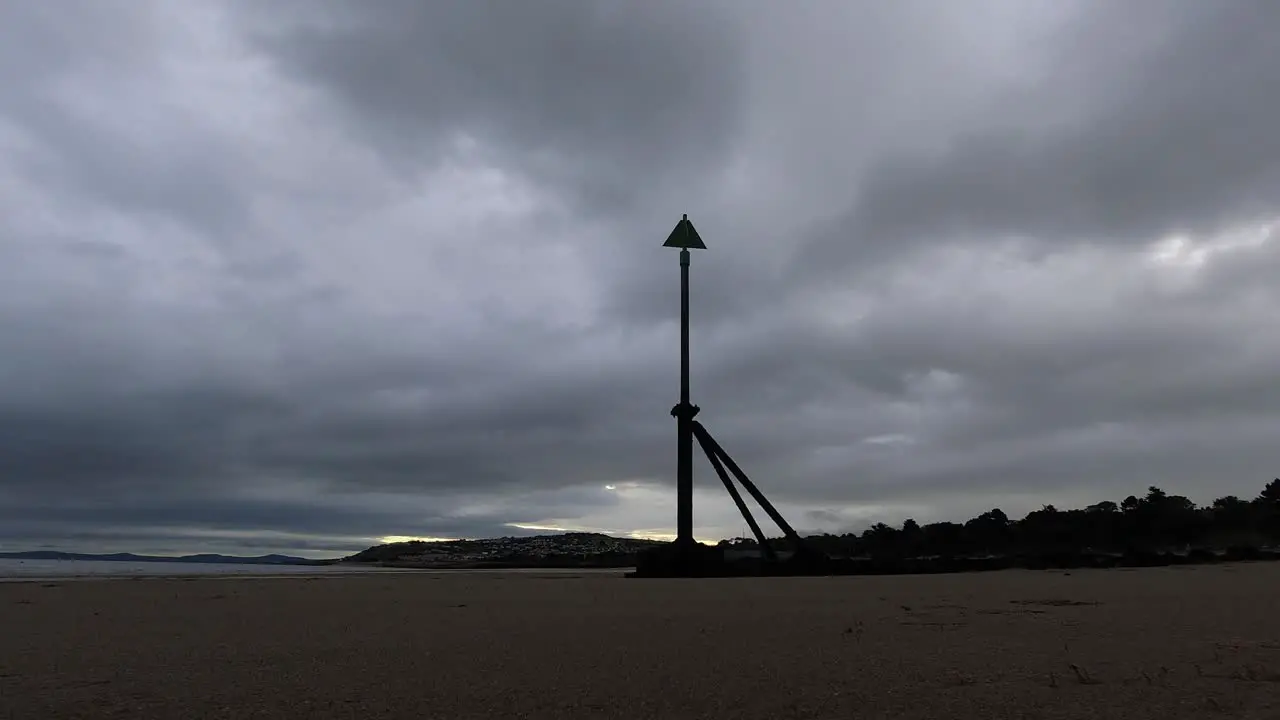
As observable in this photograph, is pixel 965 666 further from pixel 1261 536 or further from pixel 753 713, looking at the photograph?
pixel 1261 536

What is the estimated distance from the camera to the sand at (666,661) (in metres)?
5.62

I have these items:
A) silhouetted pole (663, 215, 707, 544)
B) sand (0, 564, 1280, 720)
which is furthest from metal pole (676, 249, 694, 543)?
sand (0, 564, 1280, 720)

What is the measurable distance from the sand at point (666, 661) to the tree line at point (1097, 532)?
41832mm

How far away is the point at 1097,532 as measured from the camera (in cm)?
5853

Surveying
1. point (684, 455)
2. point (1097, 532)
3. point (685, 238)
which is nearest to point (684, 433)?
point (684, 455)

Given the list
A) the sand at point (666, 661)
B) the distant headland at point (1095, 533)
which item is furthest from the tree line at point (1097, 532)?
the sand at point (666, 661)

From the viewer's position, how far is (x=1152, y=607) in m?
11.8

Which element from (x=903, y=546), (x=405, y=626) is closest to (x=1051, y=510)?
(x=903, y=546)

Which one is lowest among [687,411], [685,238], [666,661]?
[666,661]

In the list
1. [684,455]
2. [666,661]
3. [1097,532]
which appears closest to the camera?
[666,661]

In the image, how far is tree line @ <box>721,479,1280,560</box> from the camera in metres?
53.3

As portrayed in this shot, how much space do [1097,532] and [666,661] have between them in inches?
2417

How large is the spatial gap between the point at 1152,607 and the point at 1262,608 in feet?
4.48

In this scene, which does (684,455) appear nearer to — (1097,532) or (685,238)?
(685,238)
